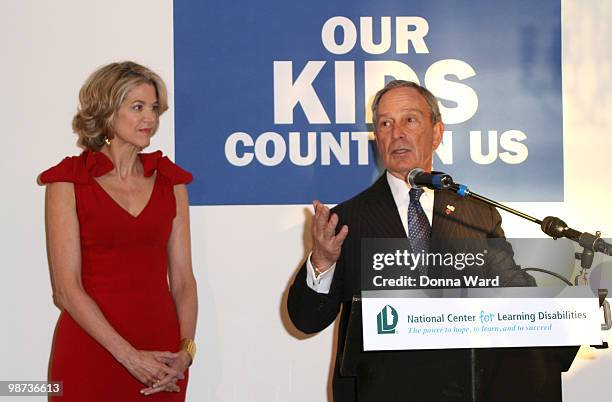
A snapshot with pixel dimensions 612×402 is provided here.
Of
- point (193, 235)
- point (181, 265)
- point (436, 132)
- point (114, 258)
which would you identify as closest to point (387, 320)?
point (436, 132)

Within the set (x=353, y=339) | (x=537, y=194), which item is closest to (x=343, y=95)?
(x=537, y=194)

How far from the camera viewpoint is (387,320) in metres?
1.98

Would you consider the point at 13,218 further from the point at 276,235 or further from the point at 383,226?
the point at 383,226

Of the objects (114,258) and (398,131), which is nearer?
(398,131)

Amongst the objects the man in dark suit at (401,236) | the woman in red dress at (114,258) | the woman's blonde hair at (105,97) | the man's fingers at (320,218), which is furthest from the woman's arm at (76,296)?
the man's fingers at (320,218)

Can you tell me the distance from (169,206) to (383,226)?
1.04 m

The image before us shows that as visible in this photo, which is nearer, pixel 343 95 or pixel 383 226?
pixel 383 226

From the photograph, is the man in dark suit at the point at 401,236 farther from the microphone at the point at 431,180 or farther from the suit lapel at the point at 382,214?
the microphone at the point at 431,180

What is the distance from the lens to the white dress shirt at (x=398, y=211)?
2441 millimetres

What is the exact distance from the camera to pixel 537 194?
397cm

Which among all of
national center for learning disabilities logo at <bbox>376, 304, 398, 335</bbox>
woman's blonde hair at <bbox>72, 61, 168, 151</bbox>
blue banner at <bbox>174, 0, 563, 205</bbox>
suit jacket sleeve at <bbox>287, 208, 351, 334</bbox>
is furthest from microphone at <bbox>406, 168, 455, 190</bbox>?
blue banner at <bbox>174, 0, 563, 205</bbox>

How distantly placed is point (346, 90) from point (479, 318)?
208 centimetres

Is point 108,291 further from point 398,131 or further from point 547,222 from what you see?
point 547,222

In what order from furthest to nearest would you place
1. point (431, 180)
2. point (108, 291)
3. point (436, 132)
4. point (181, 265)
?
point (181, 265), point (108, 291), point (436, 132), point (431, 180)
